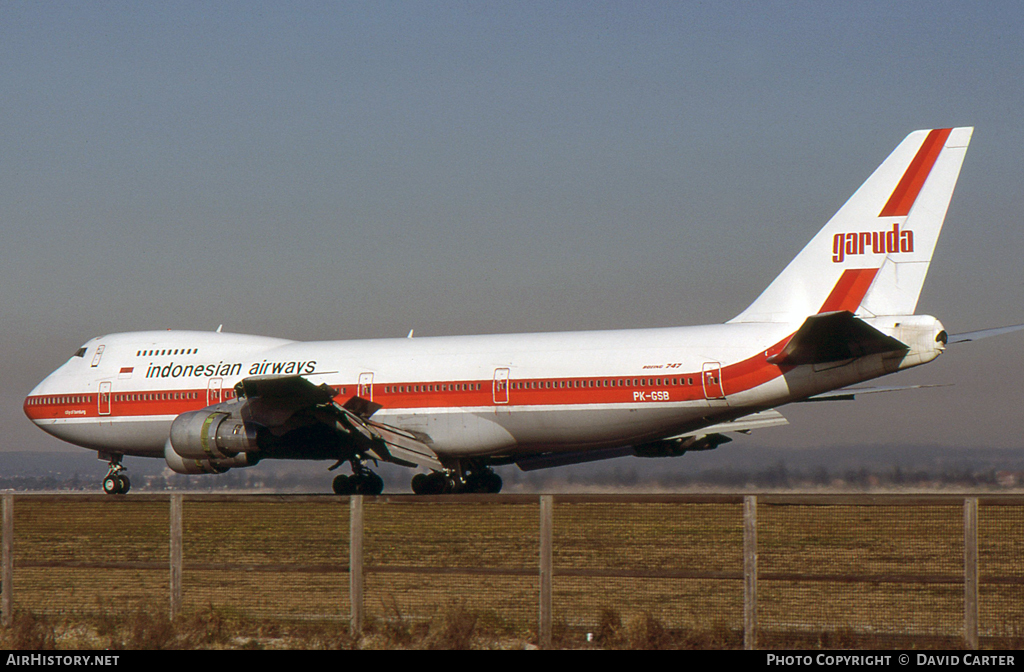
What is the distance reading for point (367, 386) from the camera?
25016mm

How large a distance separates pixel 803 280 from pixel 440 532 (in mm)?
12990

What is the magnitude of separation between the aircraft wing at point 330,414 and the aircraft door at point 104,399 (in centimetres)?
567

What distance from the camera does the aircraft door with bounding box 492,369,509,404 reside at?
23.4 metres

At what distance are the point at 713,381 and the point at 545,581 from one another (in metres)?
11.9

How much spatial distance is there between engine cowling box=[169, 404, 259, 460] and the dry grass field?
9017 millimetres

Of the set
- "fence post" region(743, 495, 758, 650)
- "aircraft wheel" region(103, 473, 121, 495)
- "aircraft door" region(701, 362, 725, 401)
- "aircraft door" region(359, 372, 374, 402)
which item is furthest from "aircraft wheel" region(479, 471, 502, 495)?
"fence post" region(743, 495, 758, 650)

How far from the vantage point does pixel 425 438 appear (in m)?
24.3

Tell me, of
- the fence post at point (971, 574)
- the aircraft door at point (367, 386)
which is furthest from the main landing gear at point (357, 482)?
the fence post at point (971, 574)

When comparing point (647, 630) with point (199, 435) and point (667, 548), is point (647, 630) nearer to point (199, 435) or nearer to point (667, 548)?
point (667, 548)

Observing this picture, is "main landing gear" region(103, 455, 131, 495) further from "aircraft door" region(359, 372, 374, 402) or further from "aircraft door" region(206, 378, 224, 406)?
"aircraft door" region(359, 372, 374, 402)
